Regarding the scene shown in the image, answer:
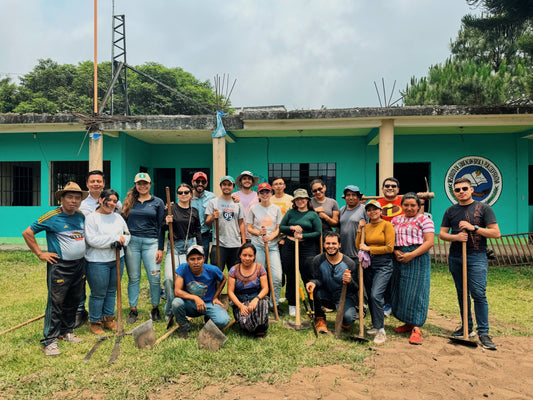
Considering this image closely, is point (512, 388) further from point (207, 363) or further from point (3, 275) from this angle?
point (3, 275)

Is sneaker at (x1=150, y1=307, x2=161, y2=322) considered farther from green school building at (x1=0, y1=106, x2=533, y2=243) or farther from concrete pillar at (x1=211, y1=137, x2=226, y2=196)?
green school building at (x1=0, y1=106, x2=533, y2=243)

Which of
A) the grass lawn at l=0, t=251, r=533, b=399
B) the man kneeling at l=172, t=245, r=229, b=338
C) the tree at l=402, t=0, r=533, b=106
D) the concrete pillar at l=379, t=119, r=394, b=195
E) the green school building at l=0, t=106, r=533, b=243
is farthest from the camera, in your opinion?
the tree at l=402, t=0, r=533, b=106

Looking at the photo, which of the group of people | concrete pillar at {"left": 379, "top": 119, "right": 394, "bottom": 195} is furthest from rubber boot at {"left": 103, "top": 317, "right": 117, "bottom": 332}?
concrete pillar at {"left": 379, "top": 119, "right": 394, "bottom": 195}

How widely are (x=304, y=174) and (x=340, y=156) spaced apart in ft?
3.52

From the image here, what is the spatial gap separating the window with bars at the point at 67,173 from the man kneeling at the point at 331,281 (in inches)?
309

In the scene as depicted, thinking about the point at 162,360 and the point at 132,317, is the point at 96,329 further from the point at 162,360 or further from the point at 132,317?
the point at 162,360

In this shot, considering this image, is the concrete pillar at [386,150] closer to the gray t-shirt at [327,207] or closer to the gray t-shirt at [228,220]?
the gray t-shirt at [327,207]

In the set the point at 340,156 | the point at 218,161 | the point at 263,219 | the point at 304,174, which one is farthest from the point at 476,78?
the point at 263,219

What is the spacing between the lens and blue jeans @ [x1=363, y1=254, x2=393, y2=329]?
3.81 metres

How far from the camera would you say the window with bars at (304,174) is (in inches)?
397

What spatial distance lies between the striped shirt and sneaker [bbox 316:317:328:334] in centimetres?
113

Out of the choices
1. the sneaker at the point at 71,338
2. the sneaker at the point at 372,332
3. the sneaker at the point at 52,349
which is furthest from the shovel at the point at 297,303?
the sneaker at the point at 52,349

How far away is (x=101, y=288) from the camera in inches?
153

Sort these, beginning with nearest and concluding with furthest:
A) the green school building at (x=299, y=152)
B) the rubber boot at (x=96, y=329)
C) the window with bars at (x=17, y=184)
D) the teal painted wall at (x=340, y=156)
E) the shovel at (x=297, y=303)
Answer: the rubber boot at (x=96, y=329), the shovel at (x=297, y=303), the green school building at (x=299, y=152), the teal painted wall at (x=340, y=156), the window with bars at (x=17, y=184)
